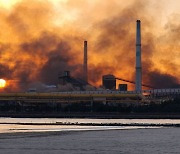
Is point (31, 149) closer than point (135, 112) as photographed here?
Yes

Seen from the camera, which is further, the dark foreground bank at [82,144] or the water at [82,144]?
the dark foreground bank at [82,144]

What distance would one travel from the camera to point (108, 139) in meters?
70.1

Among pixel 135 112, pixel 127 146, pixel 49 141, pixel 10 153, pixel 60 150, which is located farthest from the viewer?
pixel 135 112

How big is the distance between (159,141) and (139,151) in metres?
12.3

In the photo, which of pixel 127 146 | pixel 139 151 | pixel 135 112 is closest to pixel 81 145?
pixel 127 146

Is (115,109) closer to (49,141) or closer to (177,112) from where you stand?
(177,112)

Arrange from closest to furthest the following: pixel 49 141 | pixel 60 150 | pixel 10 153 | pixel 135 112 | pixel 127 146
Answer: pixel 10 153, pixel 60 150, pixel 127 146, pixel 49 141, pixel 135 112

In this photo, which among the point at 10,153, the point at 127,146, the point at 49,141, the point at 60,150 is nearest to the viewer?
the point at 10,153

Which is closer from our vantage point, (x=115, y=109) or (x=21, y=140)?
(x=21, y=140)

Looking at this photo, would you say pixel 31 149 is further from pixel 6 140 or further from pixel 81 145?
pixel 6 140

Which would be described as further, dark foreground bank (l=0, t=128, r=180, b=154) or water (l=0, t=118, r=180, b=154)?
dark foreground bank (l=0, t=128, r=180, b=154)

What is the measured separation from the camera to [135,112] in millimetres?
188750

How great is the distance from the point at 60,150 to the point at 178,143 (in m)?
14.6

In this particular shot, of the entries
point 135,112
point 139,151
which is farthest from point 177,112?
point 139,151
